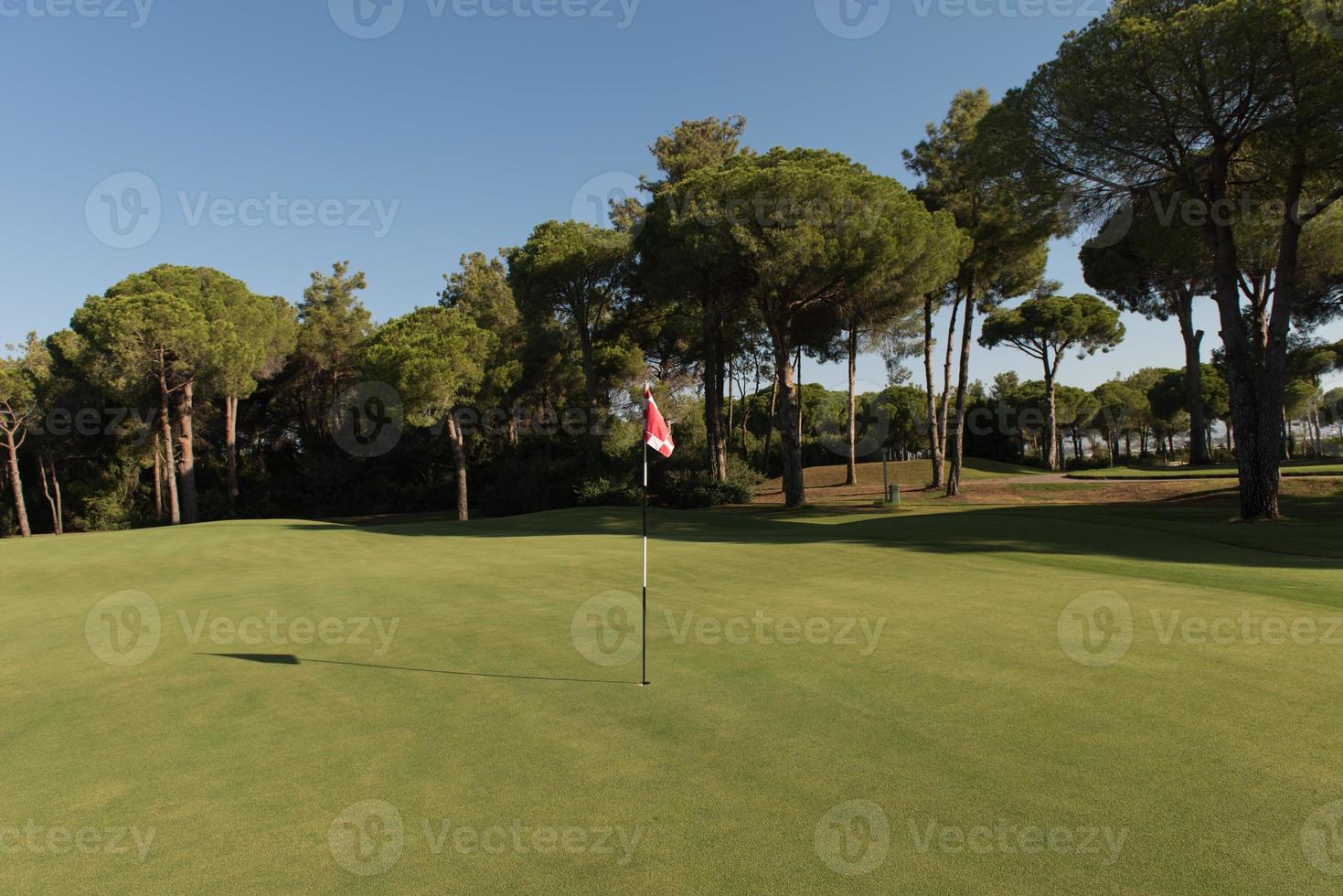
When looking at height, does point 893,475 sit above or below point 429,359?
below

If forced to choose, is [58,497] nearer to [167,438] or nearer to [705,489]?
[167,438]

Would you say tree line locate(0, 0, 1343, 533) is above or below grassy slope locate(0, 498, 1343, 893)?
above

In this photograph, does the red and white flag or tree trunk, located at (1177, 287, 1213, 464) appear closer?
the red and white flag

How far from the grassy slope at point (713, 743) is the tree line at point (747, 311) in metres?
13.1

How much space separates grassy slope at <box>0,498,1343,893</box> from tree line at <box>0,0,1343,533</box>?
1309 centimetres

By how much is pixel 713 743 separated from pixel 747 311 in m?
28.9

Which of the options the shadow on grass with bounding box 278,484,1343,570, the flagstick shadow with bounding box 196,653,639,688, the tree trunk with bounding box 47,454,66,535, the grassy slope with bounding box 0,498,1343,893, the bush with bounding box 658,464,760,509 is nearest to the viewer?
the grassy slope with bounding box 0,498,1343,893

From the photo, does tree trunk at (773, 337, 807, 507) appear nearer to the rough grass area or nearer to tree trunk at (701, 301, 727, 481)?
tree trunk at (701, 301, 727, 481)

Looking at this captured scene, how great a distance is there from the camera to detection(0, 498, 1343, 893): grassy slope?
336cm

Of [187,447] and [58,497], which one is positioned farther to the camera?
[58,497]

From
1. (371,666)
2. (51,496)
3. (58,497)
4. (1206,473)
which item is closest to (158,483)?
(58,497)

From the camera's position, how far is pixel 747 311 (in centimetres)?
3253

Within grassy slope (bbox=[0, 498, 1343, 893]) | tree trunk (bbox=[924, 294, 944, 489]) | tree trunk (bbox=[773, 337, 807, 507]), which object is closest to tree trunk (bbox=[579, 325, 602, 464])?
tree trunk (bbox=[773, 337, 807, 507])

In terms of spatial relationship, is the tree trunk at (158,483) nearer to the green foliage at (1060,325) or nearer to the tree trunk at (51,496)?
the tree trunk at (51,496)
